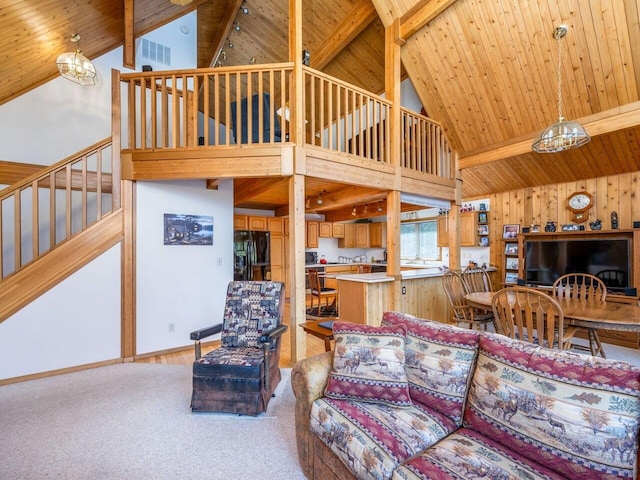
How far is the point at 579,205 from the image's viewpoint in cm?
493

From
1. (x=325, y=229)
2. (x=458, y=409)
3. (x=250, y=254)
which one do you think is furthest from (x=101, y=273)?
(x=325, y=229)

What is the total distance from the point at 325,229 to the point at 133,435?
660 centimetres

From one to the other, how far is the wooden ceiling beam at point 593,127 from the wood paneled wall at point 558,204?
133cm

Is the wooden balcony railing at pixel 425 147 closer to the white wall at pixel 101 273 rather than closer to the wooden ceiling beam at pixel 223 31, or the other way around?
the white wall at pixel 101 273

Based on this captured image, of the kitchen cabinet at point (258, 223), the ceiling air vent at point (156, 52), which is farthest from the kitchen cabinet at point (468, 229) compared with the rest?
the ceiling air vent at point (156, 52)

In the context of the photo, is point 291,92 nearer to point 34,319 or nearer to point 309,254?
point 34,319

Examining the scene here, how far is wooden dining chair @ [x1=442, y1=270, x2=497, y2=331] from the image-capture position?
359 centimetres

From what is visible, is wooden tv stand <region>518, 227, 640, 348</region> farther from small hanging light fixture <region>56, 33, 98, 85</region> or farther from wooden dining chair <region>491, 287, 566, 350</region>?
small hanging light fixture <region>56, 33, 98, 85</region>

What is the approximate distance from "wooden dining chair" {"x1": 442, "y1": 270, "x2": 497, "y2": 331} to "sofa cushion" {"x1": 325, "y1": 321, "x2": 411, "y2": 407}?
2.15m

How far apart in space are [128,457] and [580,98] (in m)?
5.77

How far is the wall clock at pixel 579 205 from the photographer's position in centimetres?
485

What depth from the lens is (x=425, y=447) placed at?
1.39m

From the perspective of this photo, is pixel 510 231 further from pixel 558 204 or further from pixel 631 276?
pixel 631 276

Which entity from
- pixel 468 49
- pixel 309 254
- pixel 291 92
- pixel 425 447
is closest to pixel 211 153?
pixel 291 92
